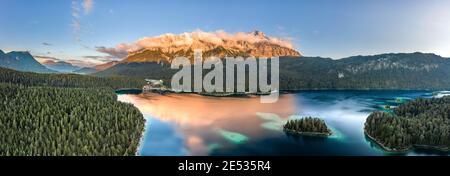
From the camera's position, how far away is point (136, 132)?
1421 cm

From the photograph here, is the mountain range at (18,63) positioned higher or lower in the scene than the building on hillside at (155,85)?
higher

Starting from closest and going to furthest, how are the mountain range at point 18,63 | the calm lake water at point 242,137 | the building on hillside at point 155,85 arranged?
the calm lake water at point 242,137, the building on hillside at point 155,85, the mountain range at point 18,63

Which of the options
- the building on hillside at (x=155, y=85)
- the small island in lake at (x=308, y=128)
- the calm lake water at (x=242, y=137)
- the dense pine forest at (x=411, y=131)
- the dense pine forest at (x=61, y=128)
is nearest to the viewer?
the dense pine forest at (x=61, y=128)

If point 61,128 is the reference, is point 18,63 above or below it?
above

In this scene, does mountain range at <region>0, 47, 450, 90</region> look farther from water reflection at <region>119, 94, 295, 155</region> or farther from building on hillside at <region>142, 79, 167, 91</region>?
water reflection at <region>119, 94, 295, 155</region>

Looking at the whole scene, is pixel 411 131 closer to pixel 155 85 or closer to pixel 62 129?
pixel 62 129

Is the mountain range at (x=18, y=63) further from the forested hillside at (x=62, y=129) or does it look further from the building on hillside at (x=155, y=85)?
the forested hillside at (x=62, y=129)

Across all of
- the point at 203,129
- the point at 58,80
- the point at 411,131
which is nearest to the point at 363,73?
the point at 58,80

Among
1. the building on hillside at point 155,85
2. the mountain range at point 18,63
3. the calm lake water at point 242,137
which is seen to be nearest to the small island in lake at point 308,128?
the calm lake water at point 242,137

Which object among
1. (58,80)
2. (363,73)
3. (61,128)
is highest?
(363,73)

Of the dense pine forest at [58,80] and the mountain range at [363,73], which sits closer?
the dense pine forest at [58,80]

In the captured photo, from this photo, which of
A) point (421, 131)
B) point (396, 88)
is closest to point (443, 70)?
point (396, 88)
